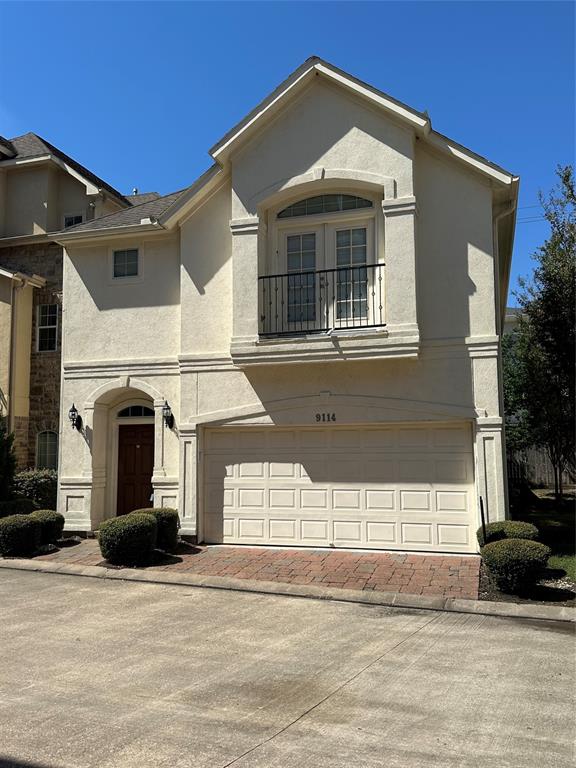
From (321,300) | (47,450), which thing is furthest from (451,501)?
(47,450)

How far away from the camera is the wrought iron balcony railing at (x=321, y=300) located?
12.3 metres

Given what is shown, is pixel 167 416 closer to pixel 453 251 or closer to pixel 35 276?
pixel 453 251

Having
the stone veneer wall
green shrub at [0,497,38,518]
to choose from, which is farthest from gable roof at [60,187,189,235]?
green shrub at [0,497,38,518]

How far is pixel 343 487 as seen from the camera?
40.5 ft

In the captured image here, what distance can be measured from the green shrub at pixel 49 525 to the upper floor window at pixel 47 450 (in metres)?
5.38

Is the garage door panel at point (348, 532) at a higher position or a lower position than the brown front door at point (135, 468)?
lower

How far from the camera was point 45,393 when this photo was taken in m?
18.2

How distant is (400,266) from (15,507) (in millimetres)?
9133

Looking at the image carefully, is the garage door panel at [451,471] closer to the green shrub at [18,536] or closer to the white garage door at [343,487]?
the white garage door at [343,487]

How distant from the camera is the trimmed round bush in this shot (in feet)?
36.0

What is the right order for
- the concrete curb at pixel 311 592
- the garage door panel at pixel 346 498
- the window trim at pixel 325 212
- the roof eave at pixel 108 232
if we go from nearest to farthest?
1. the concrete curb at pixel 311 592
2. the garage door panel at pixel 346 498
3. the window trim at pixel 325 212
4. the roof eave at pixel 108 232

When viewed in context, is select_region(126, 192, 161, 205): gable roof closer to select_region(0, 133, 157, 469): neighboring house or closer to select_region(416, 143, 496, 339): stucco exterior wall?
select_region(0, 133, 157, 469): neighboring house

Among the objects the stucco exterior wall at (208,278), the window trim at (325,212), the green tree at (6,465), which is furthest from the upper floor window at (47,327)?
the window trim at (325,212)

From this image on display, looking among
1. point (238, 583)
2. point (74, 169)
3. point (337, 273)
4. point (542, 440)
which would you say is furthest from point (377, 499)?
point (74, 169)
